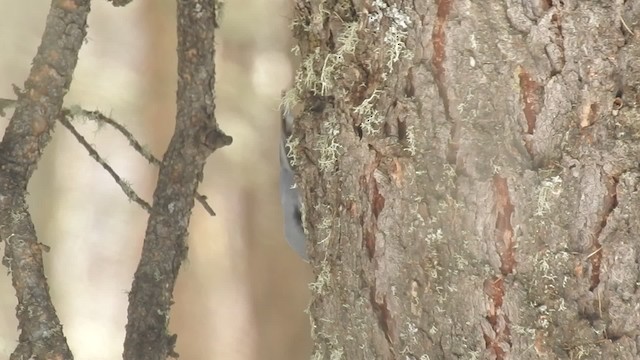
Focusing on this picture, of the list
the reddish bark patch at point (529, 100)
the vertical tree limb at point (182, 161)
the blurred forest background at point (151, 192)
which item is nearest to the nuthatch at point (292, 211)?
the vertical tree limb at point (182, 161)

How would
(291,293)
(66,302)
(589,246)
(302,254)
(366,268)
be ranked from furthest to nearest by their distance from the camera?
(291,293) → (66,302) → (302,254) → (366,268) → (589,246)

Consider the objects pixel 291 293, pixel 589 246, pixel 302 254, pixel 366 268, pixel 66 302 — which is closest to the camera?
pixel 589 246

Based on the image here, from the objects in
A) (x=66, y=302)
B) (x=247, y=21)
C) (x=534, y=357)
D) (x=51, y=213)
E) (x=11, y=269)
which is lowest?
(x=534, y=357)

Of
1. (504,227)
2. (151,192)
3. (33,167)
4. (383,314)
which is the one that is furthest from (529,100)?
(151,192)

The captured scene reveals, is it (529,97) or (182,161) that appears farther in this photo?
A: (182,161)

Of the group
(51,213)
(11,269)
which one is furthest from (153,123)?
(11,269)

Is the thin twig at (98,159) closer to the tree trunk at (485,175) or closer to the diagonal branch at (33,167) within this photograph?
the diagonal branch at (33,167)

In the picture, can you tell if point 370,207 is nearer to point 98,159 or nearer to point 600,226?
point 600,226

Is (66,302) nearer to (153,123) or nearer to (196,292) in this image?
(196,292)
